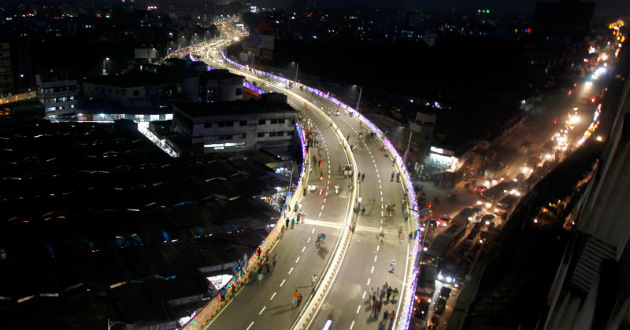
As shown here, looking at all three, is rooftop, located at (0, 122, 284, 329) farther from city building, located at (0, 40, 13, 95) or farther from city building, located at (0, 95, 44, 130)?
city building, located at (0, 40, 13, 95)

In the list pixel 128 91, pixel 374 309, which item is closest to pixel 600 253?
pixel 374 309

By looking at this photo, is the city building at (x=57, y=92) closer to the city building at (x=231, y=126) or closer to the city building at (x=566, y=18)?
the city building at (x=231, y=126)

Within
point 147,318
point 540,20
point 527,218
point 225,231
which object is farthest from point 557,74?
point 147,318

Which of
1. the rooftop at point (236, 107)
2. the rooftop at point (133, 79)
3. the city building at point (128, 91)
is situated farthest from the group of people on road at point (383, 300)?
Result: the rooftop at point (133, 79)

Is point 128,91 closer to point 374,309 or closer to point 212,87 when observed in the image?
point 212,87

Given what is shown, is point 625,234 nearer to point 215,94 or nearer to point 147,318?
point 147,318
